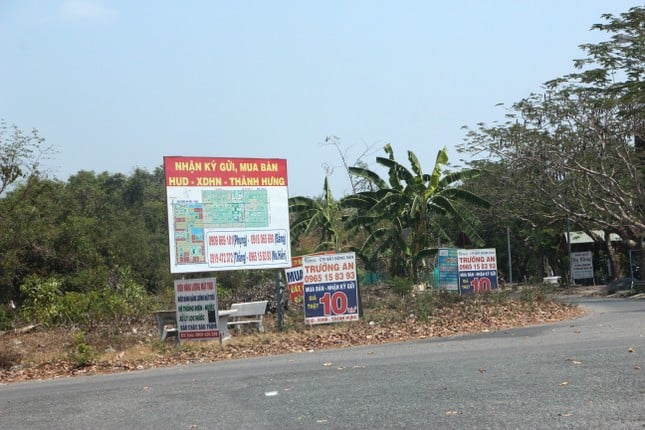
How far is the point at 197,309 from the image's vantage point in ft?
55.7

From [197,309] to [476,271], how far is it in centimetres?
908

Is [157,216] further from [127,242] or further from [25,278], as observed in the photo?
[25,278]

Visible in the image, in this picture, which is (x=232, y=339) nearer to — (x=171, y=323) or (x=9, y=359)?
(x=171, y=323)

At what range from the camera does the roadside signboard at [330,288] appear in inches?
739

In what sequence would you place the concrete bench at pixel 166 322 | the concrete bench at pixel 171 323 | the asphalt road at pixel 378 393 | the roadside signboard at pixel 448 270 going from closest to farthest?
the asphalt road at pixel 378 393
the concrete bench at pixel 171 323
the concrete bench at pixel 166 322
the roadside signboard at pixel 448 270

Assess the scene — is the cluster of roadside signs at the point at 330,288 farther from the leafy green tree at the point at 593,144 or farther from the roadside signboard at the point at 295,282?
the leafy green tree at the point at 593,144

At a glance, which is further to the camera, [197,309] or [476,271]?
[476,271]

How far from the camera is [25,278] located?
25078mm

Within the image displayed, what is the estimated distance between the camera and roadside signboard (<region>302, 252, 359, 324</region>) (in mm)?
18766

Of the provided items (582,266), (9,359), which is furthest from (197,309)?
(582,266)

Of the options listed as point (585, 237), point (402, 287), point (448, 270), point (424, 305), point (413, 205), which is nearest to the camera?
point (424, 305)

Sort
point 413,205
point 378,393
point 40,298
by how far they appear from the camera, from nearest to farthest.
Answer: point 378,393, point 40,298, point 413,205

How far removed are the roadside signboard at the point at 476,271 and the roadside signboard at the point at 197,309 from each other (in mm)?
8149

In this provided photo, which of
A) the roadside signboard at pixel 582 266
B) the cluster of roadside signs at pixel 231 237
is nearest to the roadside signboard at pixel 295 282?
the cluster of roadside signs at pixel 231 237
